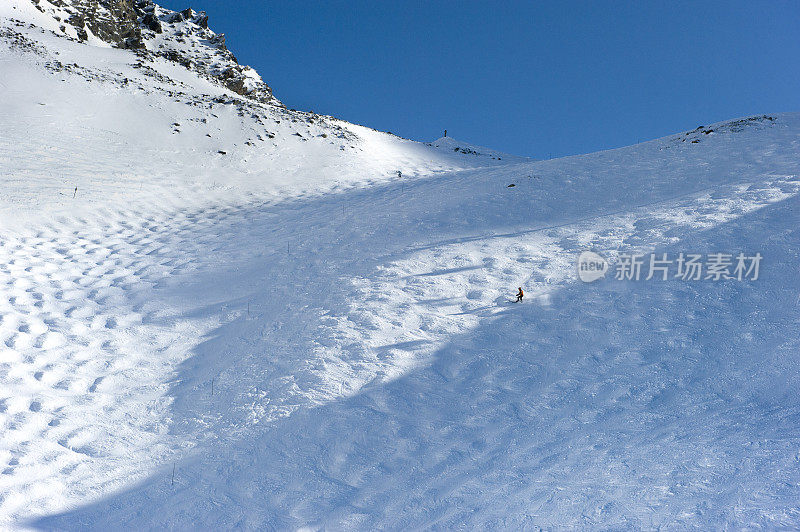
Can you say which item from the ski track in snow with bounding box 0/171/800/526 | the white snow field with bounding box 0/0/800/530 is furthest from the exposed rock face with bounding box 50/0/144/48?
the ski track in snow with bounding box 0/171/800/526

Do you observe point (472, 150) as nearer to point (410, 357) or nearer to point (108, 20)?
point (410, 357)

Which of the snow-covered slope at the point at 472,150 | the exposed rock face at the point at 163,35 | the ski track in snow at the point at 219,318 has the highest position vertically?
the exposed rock face at the point at 163,35

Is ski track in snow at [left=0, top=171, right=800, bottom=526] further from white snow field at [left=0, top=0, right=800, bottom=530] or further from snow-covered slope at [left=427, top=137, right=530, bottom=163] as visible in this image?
snow-covered slope at [left=427, top=137, right=530, bottom=163]

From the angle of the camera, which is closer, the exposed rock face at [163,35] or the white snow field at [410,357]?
the white snow field at [410,357]

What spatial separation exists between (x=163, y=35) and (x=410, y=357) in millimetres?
51784

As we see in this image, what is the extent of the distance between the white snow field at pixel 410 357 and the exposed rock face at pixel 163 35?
28.1 meters

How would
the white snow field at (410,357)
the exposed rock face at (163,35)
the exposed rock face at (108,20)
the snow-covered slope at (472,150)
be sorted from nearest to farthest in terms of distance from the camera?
the white snow field at (410,357) → the snow-covered slope at (472,150) → the exposed rock face at (163,35) → the exposed rock face at (108,20)

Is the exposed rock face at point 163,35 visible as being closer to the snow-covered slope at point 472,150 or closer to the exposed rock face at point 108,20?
the exposed rock face at point 108,20

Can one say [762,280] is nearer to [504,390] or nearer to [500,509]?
[504,390]

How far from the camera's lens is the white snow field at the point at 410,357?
5.62 metres

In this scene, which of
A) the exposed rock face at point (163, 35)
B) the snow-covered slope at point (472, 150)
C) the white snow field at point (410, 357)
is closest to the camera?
the white snow field at point (410, 357)

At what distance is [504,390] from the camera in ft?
24.6

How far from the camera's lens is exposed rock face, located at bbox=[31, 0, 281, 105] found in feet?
138

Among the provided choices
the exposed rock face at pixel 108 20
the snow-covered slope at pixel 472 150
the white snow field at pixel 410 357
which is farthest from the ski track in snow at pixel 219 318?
the exposed rock face at pixel 108 20
